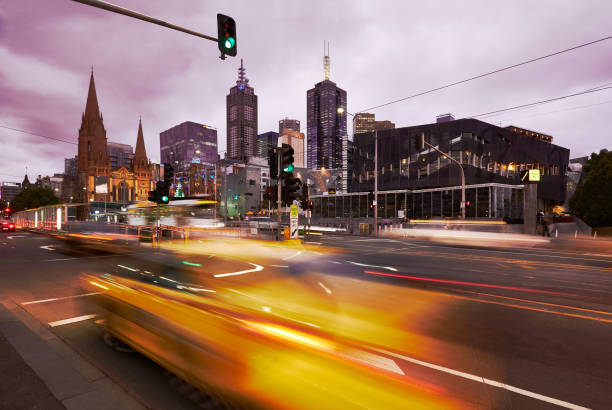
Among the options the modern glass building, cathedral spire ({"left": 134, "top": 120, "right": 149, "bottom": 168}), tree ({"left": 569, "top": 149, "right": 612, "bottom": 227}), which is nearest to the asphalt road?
the modern glass building

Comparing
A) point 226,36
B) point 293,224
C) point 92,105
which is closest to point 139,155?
point 92,105

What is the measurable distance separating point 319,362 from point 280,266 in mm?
8574

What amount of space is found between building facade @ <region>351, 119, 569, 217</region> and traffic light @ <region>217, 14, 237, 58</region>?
38.8m

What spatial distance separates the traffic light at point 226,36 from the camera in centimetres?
753

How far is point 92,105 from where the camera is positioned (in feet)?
385

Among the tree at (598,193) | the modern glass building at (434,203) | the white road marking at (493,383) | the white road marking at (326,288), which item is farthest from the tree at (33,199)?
the tree at (598,193)

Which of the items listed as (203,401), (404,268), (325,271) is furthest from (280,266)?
(203,401)

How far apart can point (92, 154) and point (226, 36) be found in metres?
144

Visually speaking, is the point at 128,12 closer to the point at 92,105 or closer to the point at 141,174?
the point at 92,105

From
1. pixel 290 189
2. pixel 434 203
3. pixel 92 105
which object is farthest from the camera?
pixel 92 105

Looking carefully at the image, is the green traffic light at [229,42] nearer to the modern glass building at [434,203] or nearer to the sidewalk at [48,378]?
the sidewalk at [48,378]

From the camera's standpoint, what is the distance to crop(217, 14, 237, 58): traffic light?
297 inches

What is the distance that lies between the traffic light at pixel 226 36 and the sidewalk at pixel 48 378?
7.19 meters

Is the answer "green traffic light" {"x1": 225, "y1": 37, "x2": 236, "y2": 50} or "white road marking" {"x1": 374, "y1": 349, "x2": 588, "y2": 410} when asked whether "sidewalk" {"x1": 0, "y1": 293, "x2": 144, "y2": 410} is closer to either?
"white road marking" {"x1": 374, "y1": 349, "x2": 588, "y2": 410}
